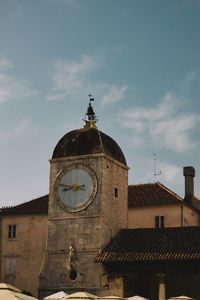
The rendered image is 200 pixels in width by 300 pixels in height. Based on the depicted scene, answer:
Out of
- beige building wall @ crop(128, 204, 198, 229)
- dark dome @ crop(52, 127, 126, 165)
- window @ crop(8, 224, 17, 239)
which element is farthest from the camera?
window @ crop(8, 224, 17, 239)

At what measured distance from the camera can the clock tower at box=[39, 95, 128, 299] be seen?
35.0m

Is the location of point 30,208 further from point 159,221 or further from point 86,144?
point 86,144

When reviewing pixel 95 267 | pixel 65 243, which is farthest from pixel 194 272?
pixel 65 243

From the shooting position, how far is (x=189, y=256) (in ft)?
105

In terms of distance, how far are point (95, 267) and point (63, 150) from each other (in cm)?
750

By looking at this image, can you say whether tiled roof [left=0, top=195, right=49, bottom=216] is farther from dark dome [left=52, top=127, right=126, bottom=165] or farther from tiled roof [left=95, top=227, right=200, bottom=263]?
tiled roof [left=95, top=227, right=200, bottom=263]

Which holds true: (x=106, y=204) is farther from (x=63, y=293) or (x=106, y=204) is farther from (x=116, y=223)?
(x=63, y=293)

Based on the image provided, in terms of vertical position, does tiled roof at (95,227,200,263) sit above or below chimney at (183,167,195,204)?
below

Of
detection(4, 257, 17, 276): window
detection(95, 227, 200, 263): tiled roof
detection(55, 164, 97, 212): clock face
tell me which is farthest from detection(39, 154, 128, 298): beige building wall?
detection(4, 257, 17, 276): window

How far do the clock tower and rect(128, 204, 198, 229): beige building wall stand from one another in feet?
31.7

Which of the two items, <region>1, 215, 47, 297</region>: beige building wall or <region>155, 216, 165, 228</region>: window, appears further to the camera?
<region>155, 216, 165, 228</region>: window

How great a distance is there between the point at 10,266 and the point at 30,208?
4785 millimetres

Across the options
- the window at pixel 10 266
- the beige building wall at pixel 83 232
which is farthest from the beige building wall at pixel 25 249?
the beige building wall at pixel 83 232

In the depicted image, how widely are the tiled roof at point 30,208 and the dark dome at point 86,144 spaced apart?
37.2ft
